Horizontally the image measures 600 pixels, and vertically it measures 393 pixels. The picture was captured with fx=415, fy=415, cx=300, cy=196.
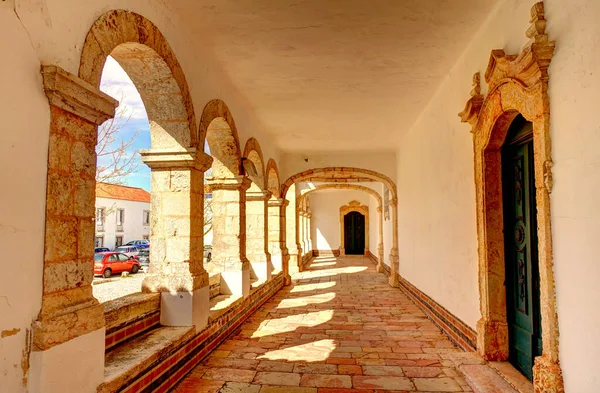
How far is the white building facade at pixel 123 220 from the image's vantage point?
2589cm

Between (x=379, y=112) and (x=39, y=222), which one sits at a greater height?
(x=379, y=112)

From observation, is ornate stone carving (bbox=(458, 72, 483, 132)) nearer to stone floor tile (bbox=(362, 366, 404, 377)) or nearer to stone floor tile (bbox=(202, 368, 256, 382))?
stone floor tile (bbox=(362, 366, 404, 377))

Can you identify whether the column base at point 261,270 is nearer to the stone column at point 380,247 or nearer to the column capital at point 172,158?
the column capital at point 172,158

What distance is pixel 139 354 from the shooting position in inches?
106

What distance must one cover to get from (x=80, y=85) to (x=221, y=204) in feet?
11.8

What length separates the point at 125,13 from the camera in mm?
2467

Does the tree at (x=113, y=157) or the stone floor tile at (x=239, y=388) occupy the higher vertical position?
the tree at (x=113, y=157)

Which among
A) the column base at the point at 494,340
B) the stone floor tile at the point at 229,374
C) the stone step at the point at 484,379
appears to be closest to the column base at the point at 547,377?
the stone step at the point at 484,379

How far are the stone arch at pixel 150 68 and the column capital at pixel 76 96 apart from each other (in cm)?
10

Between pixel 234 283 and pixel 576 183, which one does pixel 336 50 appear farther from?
pixel 234 283

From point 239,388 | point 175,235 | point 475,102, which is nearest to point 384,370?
point 239,388

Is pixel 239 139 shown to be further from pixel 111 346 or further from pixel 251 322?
pixel 111 346

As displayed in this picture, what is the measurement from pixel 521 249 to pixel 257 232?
4.73 metres

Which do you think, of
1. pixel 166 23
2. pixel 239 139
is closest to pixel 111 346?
pixel 166 23
